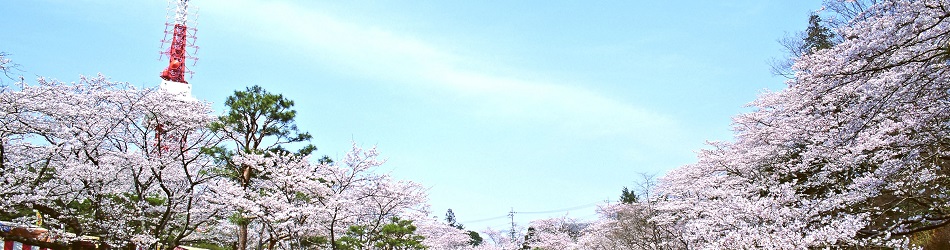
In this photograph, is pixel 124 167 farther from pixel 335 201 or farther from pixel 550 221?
pixel 550 221

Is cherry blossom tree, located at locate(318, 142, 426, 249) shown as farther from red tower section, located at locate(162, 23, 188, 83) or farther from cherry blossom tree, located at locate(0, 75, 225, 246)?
red tower section, located at locate(162, 23, 188, 83)

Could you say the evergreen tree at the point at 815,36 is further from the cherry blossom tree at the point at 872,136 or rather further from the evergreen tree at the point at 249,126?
the evergreen tree at the point at 249,126

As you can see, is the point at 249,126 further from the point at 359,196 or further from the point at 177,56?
the point at 177,56

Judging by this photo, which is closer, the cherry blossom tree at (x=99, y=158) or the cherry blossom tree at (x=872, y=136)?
the cherry blossom tree at (x=872, y=136)

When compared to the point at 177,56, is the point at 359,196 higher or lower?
lower

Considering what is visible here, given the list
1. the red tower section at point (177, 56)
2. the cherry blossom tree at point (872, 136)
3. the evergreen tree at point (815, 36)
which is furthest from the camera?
the red tower section at point (177, 56)

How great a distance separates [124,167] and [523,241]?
38152 mm

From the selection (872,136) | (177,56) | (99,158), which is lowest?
(872,136)

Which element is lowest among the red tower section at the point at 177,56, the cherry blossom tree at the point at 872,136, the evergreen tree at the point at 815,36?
the cherry blossom tree at the point at 872,136

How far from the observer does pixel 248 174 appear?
15531 mm

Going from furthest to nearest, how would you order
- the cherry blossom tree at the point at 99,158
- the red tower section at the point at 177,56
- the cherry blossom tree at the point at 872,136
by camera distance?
1. the red tower section at the point at 177,56
2. the cherry blossom tree at the point at 99,158
3. the cherry blossom tree at the point at 872,136

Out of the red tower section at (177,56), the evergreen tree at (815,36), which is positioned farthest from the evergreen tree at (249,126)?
the red tower section at (177,56)

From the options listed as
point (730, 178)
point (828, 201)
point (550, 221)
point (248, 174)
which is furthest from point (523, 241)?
point (828, 201)

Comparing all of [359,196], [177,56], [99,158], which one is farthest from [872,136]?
[177,56]
